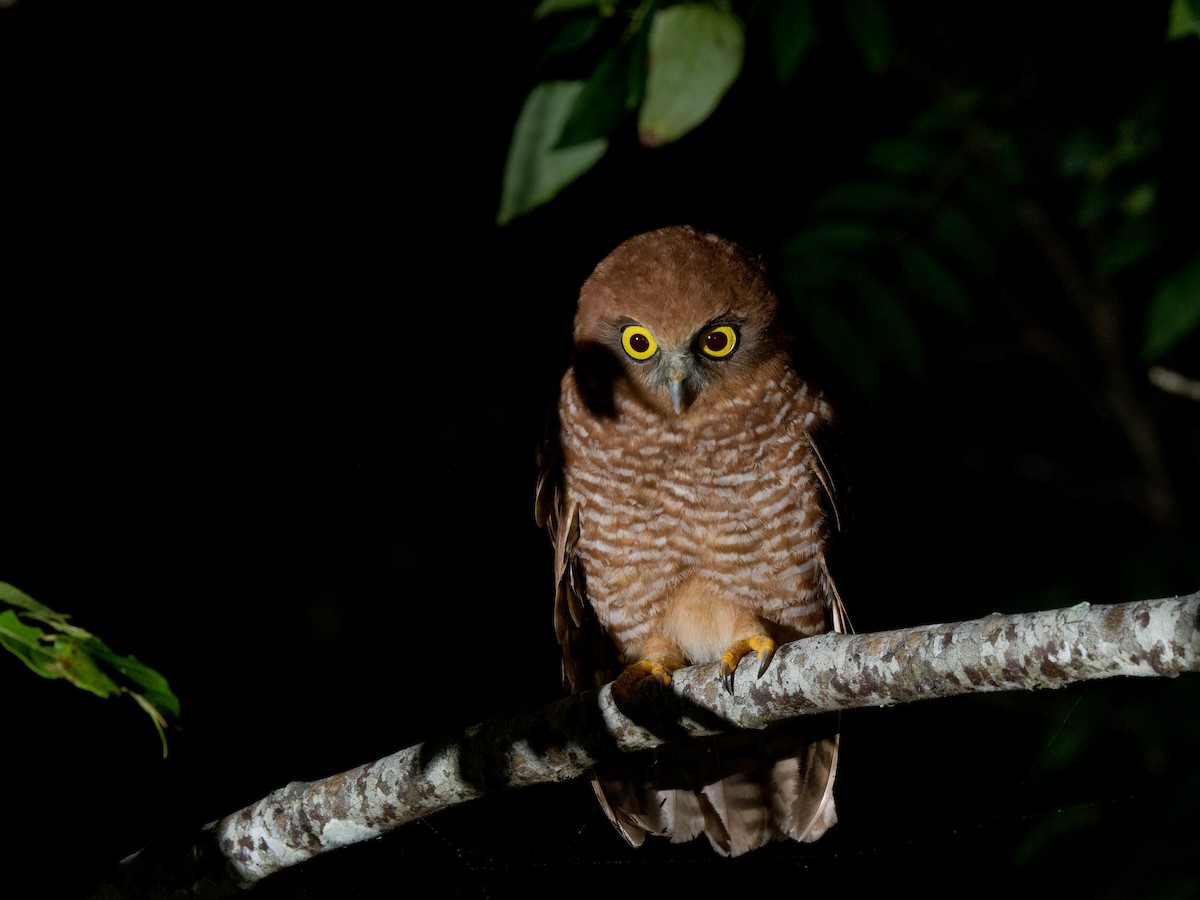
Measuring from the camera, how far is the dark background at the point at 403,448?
283cm

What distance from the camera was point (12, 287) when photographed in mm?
2828

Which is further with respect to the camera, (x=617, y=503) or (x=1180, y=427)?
(x=1180, y=427)

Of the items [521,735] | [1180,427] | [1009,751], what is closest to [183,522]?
[521,735]

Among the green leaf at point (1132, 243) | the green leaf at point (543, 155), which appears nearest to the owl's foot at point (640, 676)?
the green leaf at point (543, 155)

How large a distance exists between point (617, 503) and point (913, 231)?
959 millimetres

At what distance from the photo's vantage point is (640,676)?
215 centimetres

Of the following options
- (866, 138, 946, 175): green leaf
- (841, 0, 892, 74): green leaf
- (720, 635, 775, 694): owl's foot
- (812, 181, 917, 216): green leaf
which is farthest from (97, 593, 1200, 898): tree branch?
(866, 138, 946, 175): green leaf

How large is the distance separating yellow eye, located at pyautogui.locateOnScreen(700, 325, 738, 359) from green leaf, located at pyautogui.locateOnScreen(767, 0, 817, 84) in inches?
21.3

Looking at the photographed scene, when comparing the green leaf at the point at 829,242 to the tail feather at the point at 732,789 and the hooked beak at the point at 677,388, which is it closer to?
the hooked beak at the point at 677,388

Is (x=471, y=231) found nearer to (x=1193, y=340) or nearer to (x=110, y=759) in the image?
(x=110, y=759)

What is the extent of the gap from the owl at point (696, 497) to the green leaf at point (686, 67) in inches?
23.6

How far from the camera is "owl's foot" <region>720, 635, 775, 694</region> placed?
1.83m

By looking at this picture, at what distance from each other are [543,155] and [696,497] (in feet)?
2.51

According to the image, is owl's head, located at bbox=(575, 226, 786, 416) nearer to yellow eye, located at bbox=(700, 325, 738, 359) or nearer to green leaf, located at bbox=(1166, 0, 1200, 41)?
yellow eye, located at bbox=(700, 325, 738, 359)
